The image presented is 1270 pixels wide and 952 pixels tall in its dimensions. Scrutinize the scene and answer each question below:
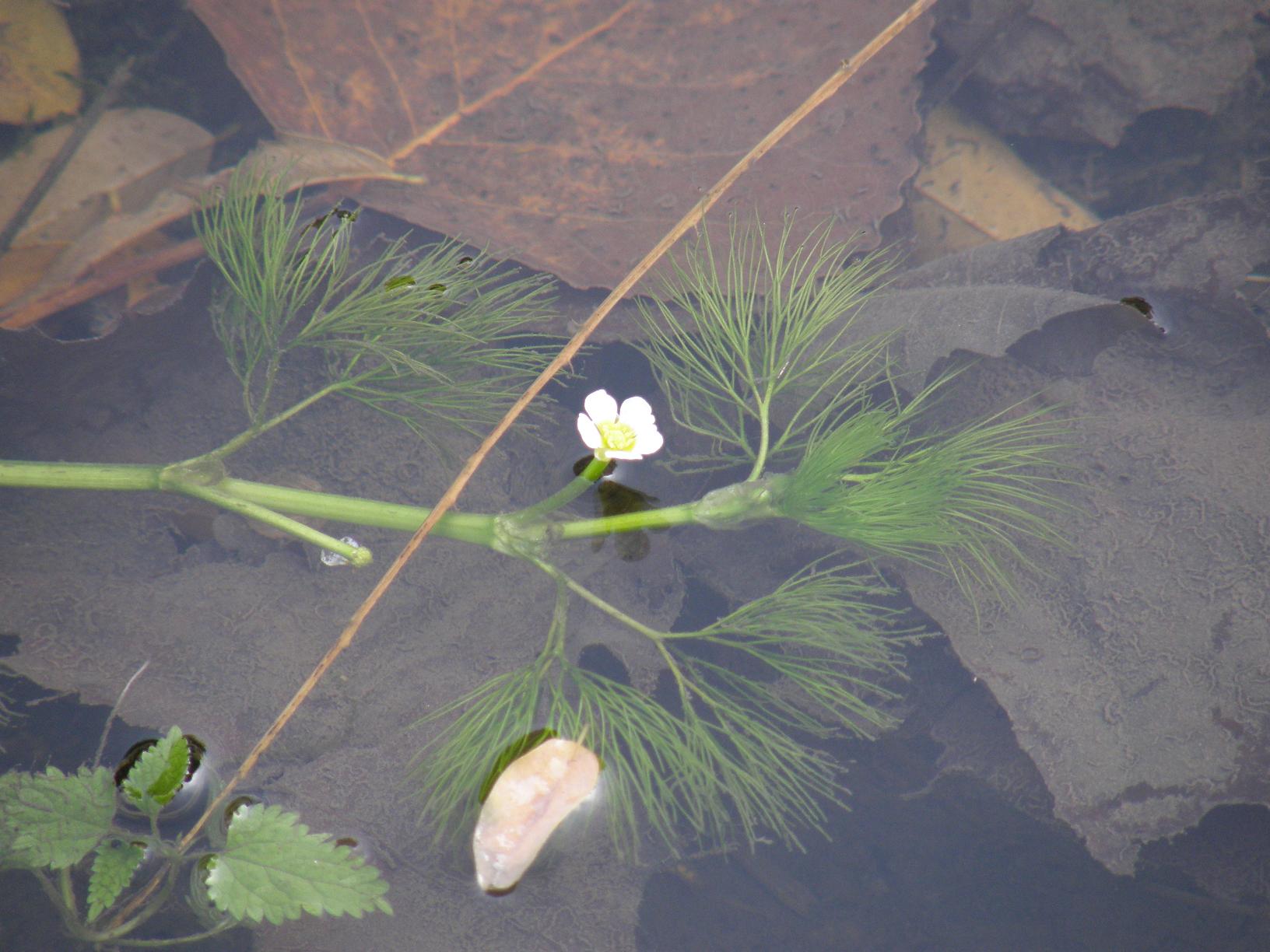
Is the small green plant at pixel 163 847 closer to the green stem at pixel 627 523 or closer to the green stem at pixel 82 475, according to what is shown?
the green stem at pixel 82 475

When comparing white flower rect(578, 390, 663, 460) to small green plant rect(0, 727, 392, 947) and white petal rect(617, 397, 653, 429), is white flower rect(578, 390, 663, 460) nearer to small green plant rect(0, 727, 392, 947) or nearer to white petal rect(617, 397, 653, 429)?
white petal rect(617, 397, 653, 429)

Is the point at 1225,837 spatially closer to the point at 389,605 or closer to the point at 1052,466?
the point at 1052,466

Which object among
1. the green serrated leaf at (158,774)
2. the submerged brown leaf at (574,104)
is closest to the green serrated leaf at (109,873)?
the green serrated leaf at (158,774)

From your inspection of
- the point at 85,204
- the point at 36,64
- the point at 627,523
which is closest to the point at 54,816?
the point at 627,523

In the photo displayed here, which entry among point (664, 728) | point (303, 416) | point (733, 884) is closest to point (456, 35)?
point (303, 416)

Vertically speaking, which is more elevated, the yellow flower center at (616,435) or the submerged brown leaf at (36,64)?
the submerged brown leaf at (36,64)

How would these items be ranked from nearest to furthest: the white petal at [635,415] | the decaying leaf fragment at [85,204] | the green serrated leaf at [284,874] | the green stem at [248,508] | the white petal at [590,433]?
the green serrated leaf at [284,874] < the white petal at [590,433] < the white petal at [635,415] < the green stem at [248,508] < the decaying leaf fragment at [85,204]

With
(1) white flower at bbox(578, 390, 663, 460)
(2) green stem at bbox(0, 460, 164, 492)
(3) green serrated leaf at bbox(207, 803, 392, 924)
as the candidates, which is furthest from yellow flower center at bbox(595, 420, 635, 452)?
(2) green stem at bbox(0, 460, 164, 492)
